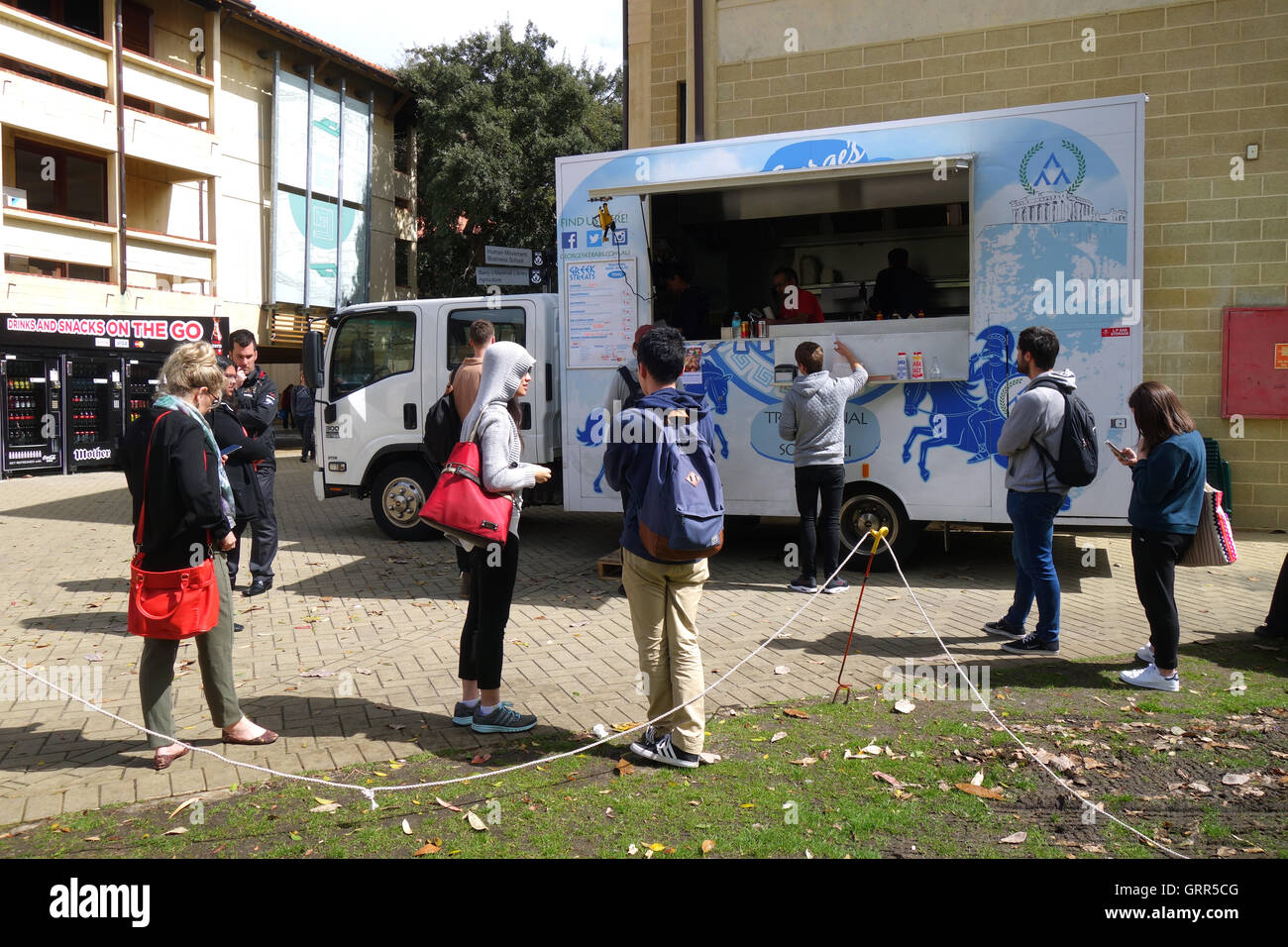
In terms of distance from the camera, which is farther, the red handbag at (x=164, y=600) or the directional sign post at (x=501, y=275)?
the directional sign post at (x=501, y=275)

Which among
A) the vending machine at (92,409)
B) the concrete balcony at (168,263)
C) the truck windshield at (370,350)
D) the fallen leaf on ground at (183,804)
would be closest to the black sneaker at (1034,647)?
the fallen leaf on ground at (183,804)

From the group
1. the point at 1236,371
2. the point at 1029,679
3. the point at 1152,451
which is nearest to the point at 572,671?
the point at 1029,679

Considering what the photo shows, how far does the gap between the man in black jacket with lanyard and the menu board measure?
2.62m

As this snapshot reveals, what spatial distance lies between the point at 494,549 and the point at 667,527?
954 millimetres

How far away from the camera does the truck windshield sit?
10328 mm

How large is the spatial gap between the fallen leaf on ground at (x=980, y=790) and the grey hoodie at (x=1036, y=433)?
2.55 meters

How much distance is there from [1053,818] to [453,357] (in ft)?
25.6

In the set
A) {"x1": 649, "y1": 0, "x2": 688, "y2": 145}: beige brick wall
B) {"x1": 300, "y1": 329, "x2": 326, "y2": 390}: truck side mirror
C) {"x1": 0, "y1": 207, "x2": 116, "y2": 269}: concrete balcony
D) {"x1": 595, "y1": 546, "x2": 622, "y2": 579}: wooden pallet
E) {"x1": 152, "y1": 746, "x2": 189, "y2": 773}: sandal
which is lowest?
{"x1": 152, "y1": 746, "x2": 189, "y2": 773}: sandal

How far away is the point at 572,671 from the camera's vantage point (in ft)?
19.0

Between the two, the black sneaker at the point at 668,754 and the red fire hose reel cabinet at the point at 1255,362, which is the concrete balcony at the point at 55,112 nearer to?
the black sneaker at the point at 668,754

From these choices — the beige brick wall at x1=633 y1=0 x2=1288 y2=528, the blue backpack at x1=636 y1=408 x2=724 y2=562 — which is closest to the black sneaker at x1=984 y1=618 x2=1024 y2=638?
the blue backpack at x1=636 y1=408 x2=724 y2=562

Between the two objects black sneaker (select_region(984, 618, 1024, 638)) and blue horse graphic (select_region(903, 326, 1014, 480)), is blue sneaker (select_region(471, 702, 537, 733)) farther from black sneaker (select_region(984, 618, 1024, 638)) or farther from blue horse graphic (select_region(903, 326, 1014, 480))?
blue horse graphic (select_region(903, 326, 1014, 480))

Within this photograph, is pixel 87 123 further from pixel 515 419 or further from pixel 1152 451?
pixel 1152 451

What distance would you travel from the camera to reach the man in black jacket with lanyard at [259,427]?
24.1ft
